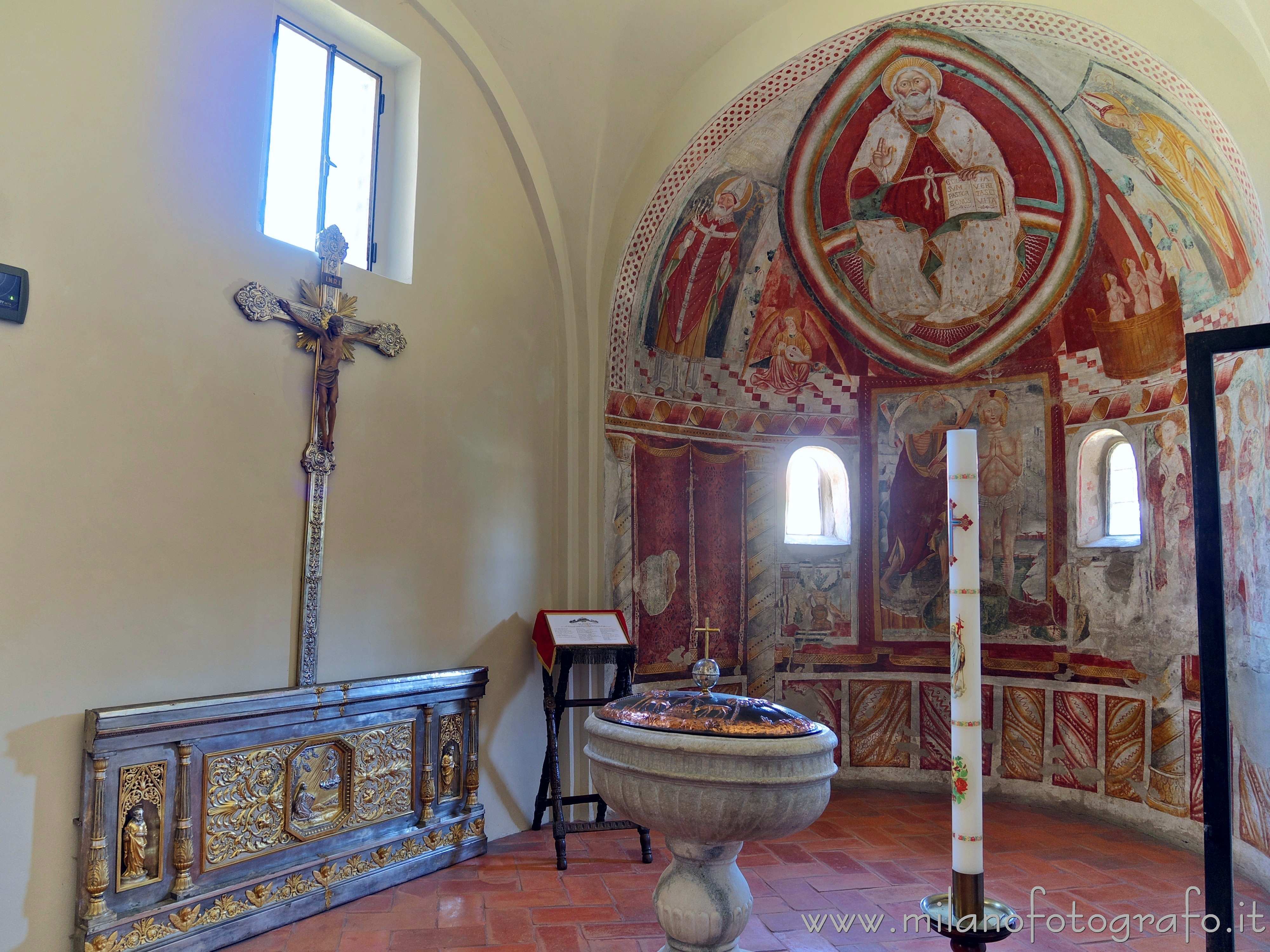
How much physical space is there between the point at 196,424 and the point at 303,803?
2151 mm

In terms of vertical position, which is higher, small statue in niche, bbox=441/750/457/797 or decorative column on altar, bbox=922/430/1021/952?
decorative column on altar, bbox=922/430/1021/952

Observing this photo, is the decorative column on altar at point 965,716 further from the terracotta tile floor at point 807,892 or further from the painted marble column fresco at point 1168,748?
the painted marble column fresco at point 1168,748

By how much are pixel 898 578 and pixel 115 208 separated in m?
6.85

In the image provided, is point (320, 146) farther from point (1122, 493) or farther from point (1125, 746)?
point (1125, 746)

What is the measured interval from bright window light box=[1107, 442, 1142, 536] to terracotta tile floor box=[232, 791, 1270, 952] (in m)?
2.45

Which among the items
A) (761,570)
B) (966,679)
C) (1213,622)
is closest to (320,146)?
(966,679)

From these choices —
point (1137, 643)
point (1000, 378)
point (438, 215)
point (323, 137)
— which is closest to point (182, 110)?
point (323, 137)

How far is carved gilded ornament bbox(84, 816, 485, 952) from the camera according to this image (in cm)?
402

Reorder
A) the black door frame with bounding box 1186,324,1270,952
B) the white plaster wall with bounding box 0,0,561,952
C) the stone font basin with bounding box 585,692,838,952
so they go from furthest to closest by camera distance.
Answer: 1. the white plaster wall with bounding box 0,0,561,952
2. the stone font basin with bounding box 585,692,838,952
3. the black door frame with bounding box 1186,324,1270,952

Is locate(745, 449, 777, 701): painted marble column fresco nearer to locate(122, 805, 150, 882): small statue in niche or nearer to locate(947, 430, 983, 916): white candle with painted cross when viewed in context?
locate(947, 430, 983, 916): white candle with painted cross

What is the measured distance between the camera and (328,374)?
5195 mm

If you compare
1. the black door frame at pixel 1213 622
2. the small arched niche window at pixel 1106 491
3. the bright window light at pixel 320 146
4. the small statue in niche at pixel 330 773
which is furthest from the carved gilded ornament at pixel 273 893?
the small arched niche window at pixel 1106 491

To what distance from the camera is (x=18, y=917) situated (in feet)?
12.4

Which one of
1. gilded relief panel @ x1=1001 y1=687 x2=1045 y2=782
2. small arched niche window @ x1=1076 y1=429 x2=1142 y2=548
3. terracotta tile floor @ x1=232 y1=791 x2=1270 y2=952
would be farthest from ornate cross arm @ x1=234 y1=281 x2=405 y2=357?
gilded relief panel @ x1=1001 y1=687 x2=1045 y2=782
